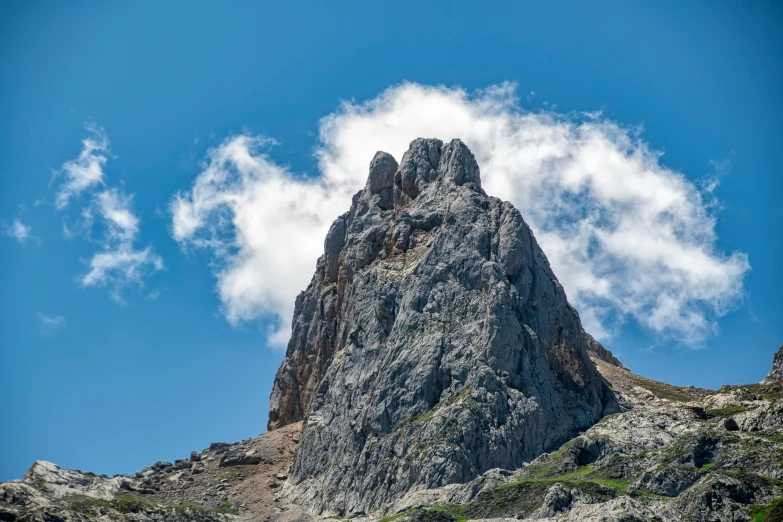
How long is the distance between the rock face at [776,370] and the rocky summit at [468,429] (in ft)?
1.02

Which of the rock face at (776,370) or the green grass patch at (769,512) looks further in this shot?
the rock face at (776,370)

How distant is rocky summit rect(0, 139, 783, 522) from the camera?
430 ft

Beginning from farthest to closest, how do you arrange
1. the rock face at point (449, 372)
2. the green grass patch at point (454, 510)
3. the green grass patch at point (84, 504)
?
the green grass patch at point (84, 504) → the rock face at point (449, 372) → the green grass patch at point (454, 510)

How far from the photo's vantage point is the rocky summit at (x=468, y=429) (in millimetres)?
131000

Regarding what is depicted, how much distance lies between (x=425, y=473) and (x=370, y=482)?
42.4 ft

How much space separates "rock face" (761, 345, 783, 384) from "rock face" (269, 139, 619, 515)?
1280 inches

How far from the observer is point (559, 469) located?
470 ft

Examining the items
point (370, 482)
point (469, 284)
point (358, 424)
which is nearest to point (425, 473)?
point (370, 482)

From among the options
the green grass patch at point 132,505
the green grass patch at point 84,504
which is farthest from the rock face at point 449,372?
the green grass patch at point 84,504

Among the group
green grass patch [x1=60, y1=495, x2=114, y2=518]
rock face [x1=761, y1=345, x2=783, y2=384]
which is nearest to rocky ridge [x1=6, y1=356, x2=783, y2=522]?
green grass patch [x1=60, y1=495, x2=114, y2=518]

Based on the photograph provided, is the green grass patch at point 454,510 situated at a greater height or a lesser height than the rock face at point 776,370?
lesser

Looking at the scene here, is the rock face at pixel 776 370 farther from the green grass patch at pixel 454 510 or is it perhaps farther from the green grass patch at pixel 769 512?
the green grass patch at pixel 454 510

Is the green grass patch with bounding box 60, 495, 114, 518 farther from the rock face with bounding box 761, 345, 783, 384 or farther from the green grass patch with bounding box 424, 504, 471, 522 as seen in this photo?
the rock face with bounding box 761, 345, 783, 384

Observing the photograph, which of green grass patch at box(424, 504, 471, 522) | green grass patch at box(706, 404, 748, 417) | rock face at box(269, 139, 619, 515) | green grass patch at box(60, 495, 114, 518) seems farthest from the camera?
green grass patch at box(706, 404, 748, 417)
